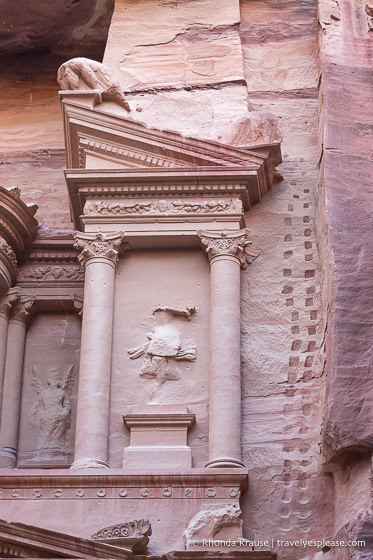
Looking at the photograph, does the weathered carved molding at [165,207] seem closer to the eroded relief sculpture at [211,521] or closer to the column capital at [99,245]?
the column capital at [99,245]

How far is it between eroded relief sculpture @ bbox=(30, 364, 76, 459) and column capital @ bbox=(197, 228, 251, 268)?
7.34 ft

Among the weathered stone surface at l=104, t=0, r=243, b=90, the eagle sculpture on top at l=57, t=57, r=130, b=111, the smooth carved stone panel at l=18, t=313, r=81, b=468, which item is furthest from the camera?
the weathered stone surface at l=104, t=0, r=243, b=90

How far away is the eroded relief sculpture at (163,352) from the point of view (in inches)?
600

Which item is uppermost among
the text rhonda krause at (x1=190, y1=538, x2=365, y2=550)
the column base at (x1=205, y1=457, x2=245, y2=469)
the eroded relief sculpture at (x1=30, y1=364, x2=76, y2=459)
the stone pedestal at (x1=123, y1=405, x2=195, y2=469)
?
the eroded relief sculpture at (x1=30, y1=364, x2=76, y2=459)

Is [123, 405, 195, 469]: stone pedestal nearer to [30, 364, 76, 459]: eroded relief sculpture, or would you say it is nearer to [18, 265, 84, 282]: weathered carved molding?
[30, 364, 76, 459]: eroded relief sculpture

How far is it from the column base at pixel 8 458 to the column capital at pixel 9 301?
161cm

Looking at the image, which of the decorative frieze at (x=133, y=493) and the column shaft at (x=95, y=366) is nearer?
the decorative frieze at (x=133, y=493)

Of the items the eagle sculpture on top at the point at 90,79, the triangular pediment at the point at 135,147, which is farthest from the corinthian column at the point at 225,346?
the eagle sculpture on top at the point at 90,79

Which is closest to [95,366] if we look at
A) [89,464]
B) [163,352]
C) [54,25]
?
[163,352]

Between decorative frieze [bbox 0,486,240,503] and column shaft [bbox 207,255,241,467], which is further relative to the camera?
column shaft [bbox 207,255,241,467]

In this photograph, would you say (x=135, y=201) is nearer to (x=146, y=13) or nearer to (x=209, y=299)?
(x=209, y=299)

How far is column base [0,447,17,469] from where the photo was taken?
15930mm

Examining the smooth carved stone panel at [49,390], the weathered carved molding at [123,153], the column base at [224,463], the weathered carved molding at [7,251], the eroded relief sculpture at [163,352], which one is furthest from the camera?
the weathered carved molding at [7,251]

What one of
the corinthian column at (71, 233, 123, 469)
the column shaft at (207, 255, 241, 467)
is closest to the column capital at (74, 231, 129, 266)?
the corinthian column at (71, 233, 123, 469)
